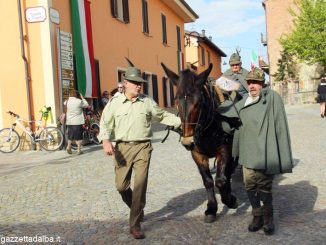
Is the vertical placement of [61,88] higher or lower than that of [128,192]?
Answer: higher

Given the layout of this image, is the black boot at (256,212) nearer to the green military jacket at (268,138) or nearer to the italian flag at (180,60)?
the green military jacket at (268,138)

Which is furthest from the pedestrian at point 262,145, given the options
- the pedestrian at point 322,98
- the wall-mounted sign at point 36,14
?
the pedestrian at point 322,98

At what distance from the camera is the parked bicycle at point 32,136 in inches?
512

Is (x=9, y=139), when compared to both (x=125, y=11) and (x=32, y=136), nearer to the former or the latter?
(x=32, y=136)

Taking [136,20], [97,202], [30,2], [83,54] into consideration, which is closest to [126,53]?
[136,20]

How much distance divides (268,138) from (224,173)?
844mm

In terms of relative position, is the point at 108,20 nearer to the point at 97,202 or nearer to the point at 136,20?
the point at 136,20

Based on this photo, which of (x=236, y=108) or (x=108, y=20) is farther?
(x=108, y=20)

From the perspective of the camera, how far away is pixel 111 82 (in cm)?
1712

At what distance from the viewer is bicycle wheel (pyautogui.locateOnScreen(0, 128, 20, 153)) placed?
13.1 metres

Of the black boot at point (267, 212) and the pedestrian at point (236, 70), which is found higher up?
the pedestrian at point (236, 70)

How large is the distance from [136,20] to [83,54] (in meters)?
6.22

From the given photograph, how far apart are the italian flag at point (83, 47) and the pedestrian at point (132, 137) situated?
950cm

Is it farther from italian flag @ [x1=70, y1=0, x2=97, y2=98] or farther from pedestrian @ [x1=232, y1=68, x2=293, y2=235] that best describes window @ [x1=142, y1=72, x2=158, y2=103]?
pedestrian @ [x1=232, y1=68, x2=293, y2=235]
